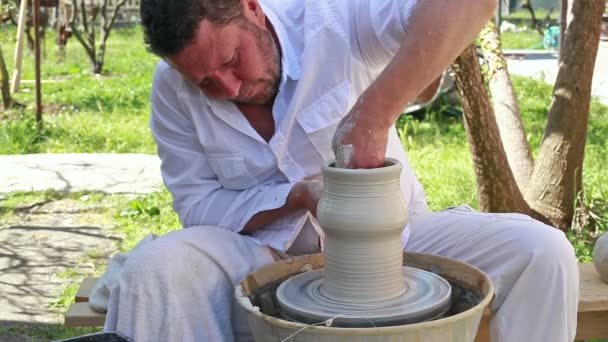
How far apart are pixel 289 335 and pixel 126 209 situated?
3889 millimetres

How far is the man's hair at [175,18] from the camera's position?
2.29 meters

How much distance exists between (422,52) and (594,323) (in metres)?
1.14

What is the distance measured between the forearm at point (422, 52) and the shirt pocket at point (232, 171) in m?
0.62

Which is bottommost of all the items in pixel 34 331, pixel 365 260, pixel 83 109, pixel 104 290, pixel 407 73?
pixel 83 109

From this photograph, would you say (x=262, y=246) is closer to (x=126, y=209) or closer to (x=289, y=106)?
(x=289, y=106)

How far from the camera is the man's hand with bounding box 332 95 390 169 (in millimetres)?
2082

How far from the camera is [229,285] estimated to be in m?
2.46

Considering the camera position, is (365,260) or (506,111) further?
(506,111)

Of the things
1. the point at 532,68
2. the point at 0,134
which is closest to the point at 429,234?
the point at 0,134

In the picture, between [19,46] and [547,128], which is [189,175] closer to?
[547,128]

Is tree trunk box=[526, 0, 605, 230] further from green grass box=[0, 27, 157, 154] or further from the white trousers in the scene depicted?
green grass box=[0, 27, 157, 154]

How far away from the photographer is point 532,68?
1181 cm

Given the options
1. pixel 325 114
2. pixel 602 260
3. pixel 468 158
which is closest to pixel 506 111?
pixel 468 158

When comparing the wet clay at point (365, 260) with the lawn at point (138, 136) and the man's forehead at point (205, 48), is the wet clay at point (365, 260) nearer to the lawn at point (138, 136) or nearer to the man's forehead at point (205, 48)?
the man's forehead at point (205, 48)
